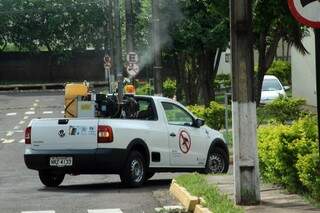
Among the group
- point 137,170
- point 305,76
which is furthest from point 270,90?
point 137,170

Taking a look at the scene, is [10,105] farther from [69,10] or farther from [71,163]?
[71,163]

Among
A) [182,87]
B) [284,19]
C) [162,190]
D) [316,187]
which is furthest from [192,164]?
[182,87]

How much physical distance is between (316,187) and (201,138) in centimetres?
639

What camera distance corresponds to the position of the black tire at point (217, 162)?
627 inches

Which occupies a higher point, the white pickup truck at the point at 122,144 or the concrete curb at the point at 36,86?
the concrete curb at the point at 36,86

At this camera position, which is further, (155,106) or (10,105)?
(10,105)

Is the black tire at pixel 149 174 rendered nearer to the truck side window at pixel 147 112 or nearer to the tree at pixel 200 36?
the truck side window at pixel 147 112

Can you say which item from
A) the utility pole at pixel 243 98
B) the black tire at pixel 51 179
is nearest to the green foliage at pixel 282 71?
the black tire at pixel 51 179

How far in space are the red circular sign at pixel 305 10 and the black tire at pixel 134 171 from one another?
690cm

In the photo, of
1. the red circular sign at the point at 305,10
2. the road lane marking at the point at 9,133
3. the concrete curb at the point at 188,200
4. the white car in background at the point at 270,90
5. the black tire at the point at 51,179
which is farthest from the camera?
the white car in background at the point at 270,90

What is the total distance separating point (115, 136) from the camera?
13.6 m

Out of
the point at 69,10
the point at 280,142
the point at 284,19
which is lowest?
the point at 280,142

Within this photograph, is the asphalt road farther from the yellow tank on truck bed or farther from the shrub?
the shrub

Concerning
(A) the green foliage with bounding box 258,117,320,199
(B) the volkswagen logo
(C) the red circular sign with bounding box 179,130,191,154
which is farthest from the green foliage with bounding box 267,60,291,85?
(A) the green foliage with bounding box 258,117,320,199
